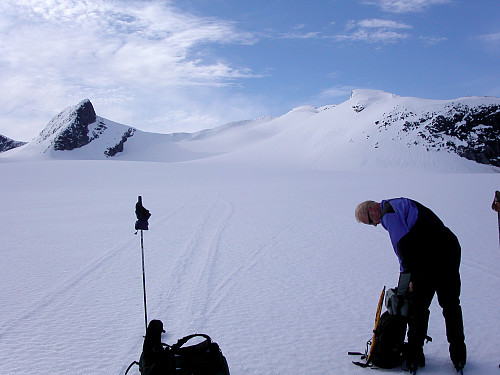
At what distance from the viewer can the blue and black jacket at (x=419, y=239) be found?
3971 mm

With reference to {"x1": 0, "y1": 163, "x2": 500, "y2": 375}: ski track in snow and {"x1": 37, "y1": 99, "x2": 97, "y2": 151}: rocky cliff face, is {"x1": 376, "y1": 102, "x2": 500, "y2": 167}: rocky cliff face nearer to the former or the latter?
{"x1": 0, "y1": 163, "x2": 500, "y2": 375}: ski track in snow

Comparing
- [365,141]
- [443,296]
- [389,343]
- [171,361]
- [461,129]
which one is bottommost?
[389,343]

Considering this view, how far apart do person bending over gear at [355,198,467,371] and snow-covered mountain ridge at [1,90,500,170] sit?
5299cm

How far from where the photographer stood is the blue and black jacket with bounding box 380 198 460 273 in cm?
397

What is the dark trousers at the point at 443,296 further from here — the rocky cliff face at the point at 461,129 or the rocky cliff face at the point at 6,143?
the rocky cliff face at the point at 6,143

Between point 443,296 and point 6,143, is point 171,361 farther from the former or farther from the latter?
point 6,143

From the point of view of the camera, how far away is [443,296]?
416 cm

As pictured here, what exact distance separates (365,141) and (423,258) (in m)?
62.4

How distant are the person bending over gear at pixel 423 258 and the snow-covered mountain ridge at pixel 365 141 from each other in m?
53.0

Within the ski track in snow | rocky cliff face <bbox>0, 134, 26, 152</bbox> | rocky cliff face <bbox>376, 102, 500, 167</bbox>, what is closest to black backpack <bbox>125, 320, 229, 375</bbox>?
the ski track in snow

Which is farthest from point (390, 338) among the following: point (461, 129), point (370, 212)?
point (461, 129)

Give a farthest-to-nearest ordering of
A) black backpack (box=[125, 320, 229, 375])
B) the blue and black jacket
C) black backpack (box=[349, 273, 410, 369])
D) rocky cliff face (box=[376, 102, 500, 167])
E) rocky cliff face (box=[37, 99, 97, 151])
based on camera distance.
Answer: rocky cliff face (box=[37, 99, 97, 151]) < rocky cliff face (box=[376, 102, 500, 167]) < black backpack (box=[349, 273, 410, 369]) < the blue and black jacket < black backpack (box=[125, 320, 229, 375])

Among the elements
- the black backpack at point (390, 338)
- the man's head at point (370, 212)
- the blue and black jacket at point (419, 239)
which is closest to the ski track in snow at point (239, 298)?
the black backpack at point (390, 338)

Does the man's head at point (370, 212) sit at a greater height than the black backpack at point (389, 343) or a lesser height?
greater
